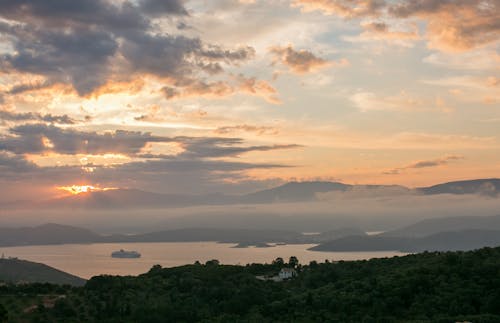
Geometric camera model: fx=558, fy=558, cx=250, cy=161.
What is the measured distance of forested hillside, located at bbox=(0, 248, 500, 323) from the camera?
128 feet

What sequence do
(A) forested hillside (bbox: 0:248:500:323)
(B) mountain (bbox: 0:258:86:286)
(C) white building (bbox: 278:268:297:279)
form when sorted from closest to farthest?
1. (A) forested hillside (bbox: 0:248:500:323)
2. (C) white building (bbox: 278:268:297:279)
3. (B) mountain (bbox: 0:258:86:286)

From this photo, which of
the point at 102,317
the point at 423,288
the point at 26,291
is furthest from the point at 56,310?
the point at 423,288

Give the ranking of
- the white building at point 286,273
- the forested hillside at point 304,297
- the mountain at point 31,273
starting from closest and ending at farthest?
the forested hillside at point 304,297, the white building at point 286,273, the mountain at point 31,273

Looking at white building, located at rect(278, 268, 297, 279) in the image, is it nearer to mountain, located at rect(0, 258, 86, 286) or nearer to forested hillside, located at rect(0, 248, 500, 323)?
forested hillside, located at rect(0, 248, 500, 323)

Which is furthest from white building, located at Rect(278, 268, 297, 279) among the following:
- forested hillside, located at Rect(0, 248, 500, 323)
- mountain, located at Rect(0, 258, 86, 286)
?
mountain, located at Rect(0, 258, 86, 286)

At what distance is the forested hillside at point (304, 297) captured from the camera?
38906mm

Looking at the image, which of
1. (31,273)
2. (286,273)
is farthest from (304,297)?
(31,273)

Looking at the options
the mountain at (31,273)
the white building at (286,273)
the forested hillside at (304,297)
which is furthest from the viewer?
the mountain at (31,273)

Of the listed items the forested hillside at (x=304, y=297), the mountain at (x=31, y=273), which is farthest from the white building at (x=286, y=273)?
the mountain at (x=31, y=273)

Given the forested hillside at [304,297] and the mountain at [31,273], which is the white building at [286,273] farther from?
the mountain at [31,273]

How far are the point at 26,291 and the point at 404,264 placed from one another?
36.5 meters

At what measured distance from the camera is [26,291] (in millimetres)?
49719

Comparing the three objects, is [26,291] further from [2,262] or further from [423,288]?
[2,262]

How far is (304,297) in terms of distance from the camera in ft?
147
